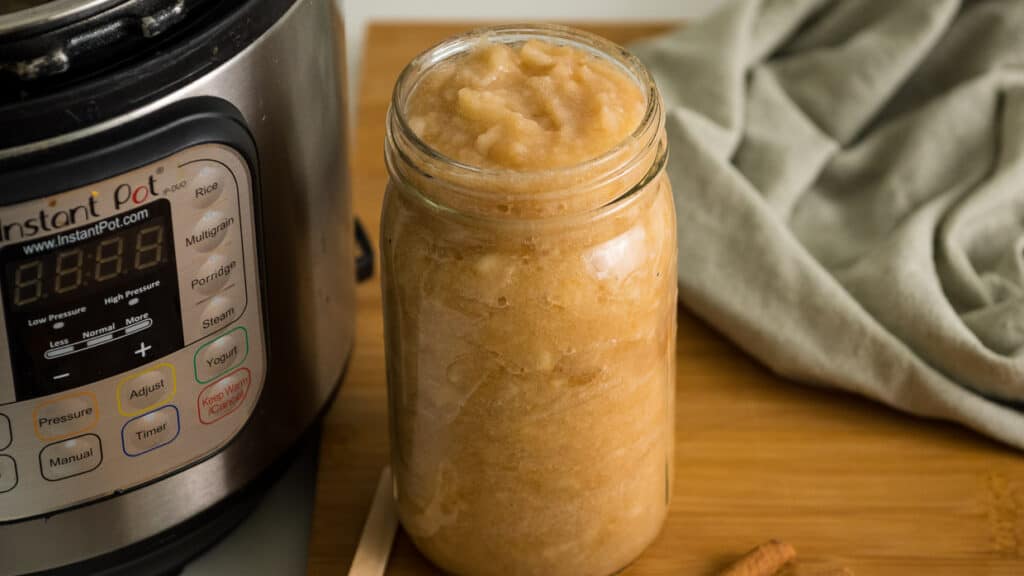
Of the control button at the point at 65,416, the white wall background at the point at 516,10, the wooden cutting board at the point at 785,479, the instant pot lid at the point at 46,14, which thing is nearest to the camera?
the instant pot lid at the point at 46,14

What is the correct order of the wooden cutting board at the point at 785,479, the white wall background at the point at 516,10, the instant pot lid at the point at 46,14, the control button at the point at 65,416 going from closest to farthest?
the instant pot lid at the point at 46,14 → the control button at the point at 65,416 → the wooden cutting board at the point at 785,479 → the white wall background at the point at 516,10

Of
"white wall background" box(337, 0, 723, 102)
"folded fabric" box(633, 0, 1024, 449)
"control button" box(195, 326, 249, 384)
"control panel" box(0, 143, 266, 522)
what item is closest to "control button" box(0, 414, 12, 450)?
"control panel" box(0, 143, 266, 522)

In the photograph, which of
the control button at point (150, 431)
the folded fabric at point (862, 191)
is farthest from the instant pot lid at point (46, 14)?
the folded fabric at point (862, 191)

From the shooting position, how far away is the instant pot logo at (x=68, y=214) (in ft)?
1.99

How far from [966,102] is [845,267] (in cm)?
18

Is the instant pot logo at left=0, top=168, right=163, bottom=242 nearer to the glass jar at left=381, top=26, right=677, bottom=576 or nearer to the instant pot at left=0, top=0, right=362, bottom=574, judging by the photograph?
the instant pot at left=0, top=0, right=362, bottom=574

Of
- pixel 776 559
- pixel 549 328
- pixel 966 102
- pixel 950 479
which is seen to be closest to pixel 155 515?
pixel 549 328

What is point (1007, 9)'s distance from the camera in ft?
3.56

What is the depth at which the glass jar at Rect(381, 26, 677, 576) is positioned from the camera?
667mm

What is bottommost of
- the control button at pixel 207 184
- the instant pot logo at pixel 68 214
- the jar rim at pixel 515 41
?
the control button at pixel 207 184

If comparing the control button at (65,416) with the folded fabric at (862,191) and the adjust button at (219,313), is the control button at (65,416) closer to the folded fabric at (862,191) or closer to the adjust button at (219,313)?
the adjust button at (219,313)

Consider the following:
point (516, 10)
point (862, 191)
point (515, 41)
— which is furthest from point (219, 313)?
point (516, 10)

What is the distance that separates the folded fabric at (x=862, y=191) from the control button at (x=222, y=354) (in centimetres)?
38

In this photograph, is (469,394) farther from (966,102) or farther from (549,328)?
(966,102)
